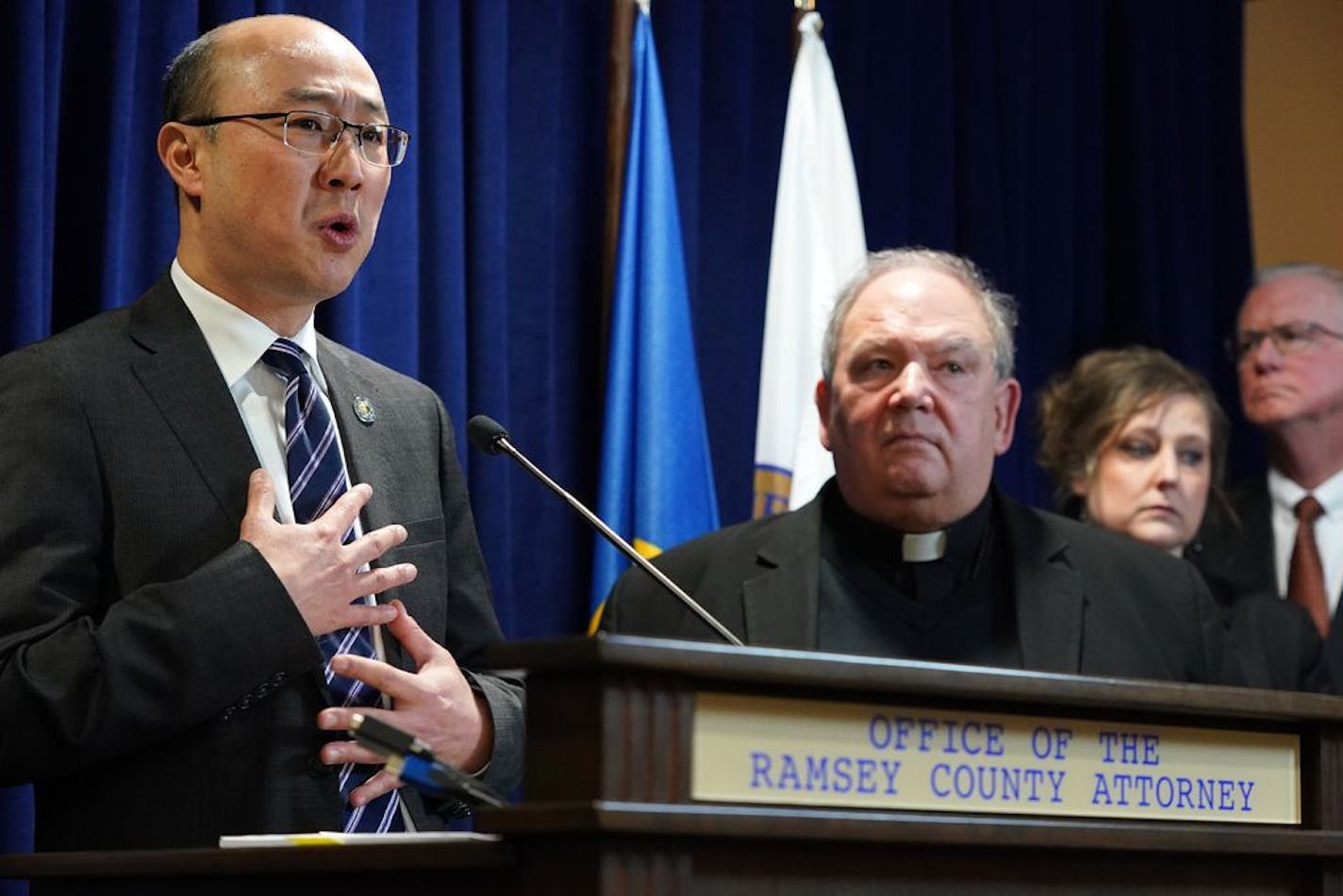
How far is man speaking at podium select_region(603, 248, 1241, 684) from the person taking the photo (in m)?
3.11

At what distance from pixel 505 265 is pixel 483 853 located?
2901 millimetres

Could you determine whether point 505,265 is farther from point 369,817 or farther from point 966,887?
point 966,887

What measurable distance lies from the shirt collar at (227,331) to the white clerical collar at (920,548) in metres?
1.26

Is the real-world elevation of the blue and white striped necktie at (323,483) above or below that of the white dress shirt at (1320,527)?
below

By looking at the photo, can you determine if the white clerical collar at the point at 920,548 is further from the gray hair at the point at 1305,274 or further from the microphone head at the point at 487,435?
the gray hair at the point at 1305,274

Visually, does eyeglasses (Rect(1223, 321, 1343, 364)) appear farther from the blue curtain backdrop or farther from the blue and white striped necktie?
the blue and white striped necktie

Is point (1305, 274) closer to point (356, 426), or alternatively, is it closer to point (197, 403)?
point (356, 426)

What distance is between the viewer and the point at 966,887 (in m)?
1.54

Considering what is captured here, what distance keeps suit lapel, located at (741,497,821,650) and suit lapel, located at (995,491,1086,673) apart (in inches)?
13.3

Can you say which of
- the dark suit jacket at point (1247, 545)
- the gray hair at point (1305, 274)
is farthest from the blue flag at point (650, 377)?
the gray hair at point (1305, 274)

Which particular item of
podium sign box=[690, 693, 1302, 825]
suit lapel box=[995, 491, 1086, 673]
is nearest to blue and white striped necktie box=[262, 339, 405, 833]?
podium sign box=[690, 693, 1302, 825]

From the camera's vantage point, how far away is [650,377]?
4.25 m

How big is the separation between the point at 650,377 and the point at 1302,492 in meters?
1.89

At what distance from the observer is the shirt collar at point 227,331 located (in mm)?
2516
